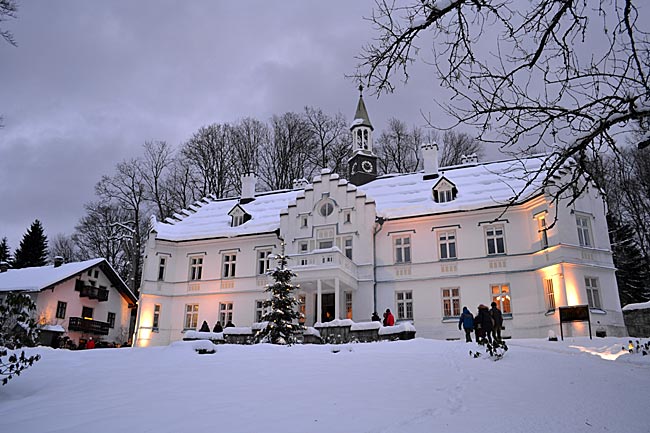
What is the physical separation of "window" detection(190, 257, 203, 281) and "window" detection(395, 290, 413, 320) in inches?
463

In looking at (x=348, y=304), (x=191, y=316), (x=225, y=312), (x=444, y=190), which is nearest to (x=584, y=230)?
(x=444, y=190)

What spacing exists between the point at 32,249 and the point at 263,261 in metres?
26.3

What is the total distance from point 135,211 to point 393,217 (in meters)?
22.1

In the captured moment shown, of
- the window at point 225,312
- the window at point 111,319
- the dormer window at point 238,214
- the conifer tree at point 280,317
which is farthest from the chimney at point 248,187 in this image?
the conifer tree at point 280,317

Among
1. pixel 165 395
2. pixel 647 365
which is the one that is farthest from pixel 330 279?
pixel 165 395

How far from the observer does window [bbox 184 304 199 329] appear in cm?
3155

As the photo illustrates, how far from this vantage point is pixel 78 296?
36.5 metres

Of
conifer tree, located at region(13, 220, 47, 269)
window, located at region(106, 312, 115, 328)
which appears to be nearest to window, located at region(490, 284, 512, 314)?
window, located at region(106, 312, 115, 328)

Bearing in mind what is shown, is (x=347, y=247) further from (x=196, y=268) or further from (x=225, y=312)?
(x=196, y=268)

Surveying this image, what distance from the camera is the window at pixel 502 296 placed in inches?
1030

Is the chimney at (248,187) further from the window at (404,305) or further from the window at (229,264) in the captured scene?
the window at (404,305)

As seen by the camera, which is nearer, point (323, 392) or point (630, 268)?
point (323, 392)

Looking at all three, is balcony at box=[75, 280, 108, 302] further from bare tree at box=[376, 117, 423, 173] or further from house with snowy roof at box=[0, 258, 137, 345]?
bare tree at box=[376, 117, 423, 173]

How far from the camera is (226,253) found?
32.3 meters
